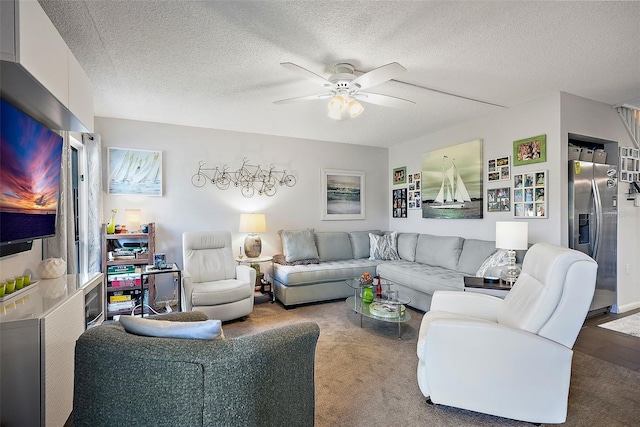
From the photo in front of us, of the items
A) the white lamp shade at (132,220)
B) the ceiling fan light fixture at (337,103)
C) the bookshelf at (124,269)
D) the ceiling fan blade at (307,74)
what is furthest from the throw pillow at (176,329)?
the white lamp shade at (132,220)

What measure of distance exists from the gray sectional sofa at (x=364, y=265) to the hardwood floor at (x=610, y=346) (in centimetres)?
111

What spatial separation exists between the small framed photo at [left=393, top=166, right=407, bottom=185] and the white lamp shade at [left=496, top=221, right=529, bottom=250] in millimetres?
2510

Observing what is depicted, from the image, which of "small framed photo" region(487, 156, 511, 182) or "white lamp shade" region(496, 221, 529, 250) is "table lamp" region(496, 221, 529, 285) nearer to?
"white lamp shade" region(496, 221, 529, 250)

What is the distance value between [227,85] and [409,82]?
5.56ft

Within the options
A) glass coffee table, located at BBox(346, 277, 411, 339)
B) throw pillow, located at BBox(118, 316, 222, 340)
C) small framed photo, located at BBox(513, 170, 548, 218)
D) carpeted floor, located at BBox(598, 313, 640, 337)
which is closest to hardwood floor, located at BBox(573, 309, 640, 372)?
carpeted floor, located at BBox(598, 313, 640, 337)

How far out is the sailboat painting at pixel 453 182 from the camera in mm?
3947

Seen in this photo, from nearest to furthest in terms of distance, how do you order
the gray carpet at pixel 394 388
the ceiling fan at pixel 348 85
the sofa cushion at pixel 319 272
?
the gray carpet at pixel 394 388
the ceiling fan at pixel 348 85
the sofa cushion at pixel 319 272

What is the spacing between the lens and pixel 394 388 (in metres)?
2.11

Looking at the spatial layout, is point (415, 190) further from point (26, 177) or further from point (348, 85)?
point (26, 177)

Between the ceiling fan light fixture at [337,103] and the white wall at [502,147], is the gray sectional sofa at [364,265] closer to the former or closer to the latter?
the white wall at [502,147]

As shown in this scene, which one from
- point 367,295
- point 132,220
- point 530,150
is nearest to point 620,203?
point 530,150

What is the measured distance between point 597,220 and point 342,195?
10.8 feet

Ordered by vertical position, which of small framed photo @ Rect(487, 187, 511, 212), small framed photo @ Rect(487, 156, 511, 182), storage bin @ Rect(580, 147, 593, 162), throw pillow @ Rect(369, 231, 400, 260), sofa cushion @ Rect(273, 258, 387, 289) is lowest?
sofa cushion @ Rect(273, 258, 387, 289)

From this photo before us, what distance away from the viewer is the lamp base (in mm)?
4309
